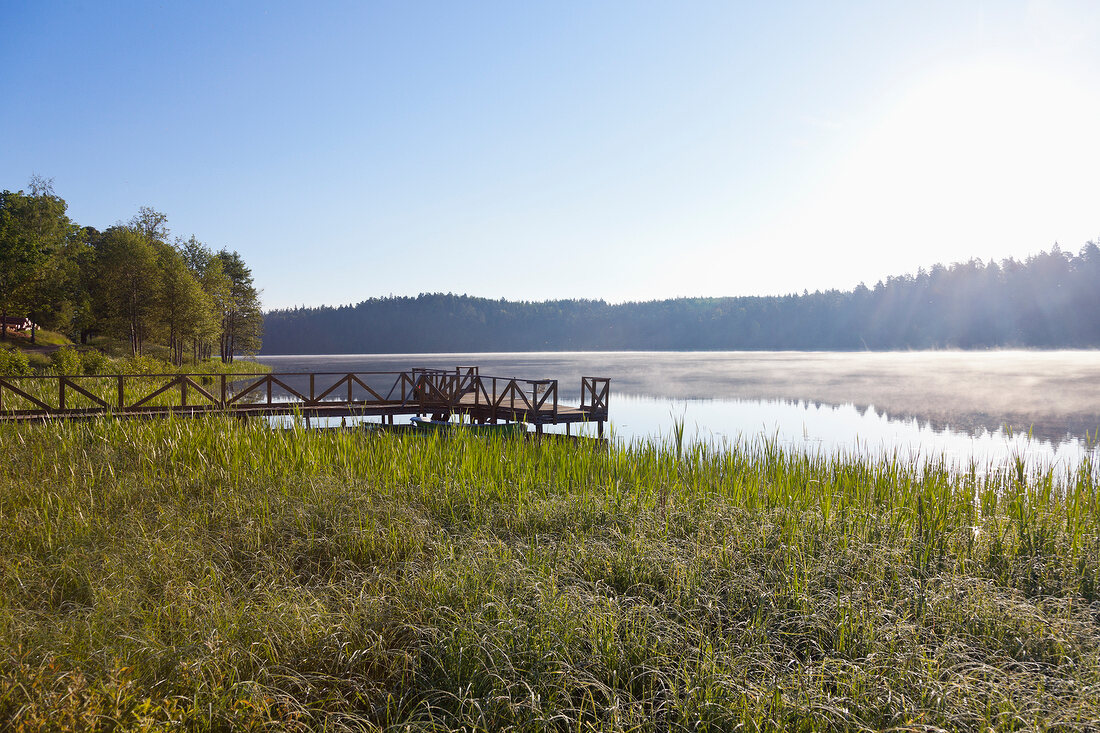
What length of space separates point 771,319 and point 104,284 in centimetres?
14583

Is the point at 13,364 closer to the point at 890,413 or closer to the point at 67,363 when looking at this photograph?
the point at 67,363

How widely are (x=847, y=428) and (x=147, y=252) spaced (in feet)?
140

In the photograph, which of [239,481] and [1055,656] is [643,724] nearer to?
[1055,656]

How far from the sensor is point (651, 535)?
5992 millimetres

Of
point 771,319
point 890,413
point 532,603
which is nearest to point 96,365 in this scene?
point 532,603

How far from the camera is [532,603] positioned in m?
4.34

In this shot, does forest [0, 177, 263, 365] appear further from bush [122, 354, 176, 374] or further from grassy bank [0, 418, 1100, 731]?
grassy bank [0, 418, 1100, 731]

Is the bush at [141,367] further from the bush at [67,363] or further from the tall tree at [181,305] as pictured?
the tall tree at [181,305]

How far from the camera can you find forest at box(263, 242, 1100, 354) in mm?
105688

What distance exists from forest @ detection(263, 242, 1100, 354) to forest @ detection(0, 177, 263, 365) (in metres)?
113

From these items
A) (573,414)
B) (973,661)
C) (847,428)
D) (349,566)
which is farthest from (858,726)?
(847,428)

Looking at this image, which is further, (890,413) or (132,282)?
(132,282)

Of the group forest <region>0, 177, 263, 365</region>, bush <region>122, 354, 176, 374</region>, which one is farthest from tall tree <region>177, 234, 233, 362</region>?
bush <region>122, 354, 176, 374</region>

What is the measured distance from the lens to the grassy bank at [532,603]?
10.6 feet
